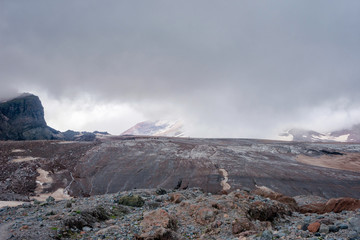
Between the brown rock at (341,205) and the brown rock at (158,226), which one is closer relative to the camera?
the brown rock at (158,226)

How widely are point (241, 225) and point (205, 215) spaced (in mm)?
2397

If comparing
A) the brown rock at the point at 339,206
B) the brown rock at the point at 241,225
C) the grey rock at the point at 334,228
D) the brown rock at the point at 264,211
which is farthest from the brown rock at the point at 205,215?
the brown rock at the point at 339,206

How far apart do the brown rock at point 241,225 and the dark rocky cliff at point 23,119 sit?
117698mm

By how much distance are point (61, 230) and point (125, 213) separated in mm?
5758

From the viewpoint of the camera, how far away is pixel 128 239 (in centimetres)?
1016

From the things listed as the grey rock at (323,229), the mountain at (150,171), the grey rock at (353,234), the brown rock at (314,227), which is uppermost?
the grey rock at (353,234)

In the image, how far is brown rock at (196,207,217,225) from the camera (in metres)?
12.8

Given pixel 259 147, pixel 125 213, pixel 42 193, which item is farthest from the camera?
pixel 259 147

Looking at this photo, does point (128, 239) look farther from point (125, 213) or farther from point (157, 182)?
point (157, 182)

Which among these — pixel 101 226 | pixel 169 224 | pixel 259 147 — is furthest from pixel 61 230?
pixel 259 147

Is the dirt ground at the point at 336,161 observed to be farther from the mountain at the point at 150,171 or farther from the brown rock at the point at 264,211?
the brown rock at the point at 264,211

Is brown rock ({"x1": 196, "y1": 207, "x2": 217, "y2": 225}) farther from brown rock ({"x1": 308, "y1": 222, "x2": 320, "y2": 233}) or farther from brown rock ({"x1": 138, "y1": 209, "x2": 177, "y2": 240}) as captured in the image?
brown rock ({"x1": 308, "y1": 222, "x2": 320, "y2": 233})

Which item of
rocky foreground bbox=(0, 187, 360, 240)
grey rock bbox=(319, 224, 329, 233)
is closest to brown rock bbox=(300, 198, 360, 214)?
rocky foreground bbox=(0, 187, 360, 240)

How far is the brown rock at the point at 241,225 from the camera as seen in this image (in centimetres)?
1123
